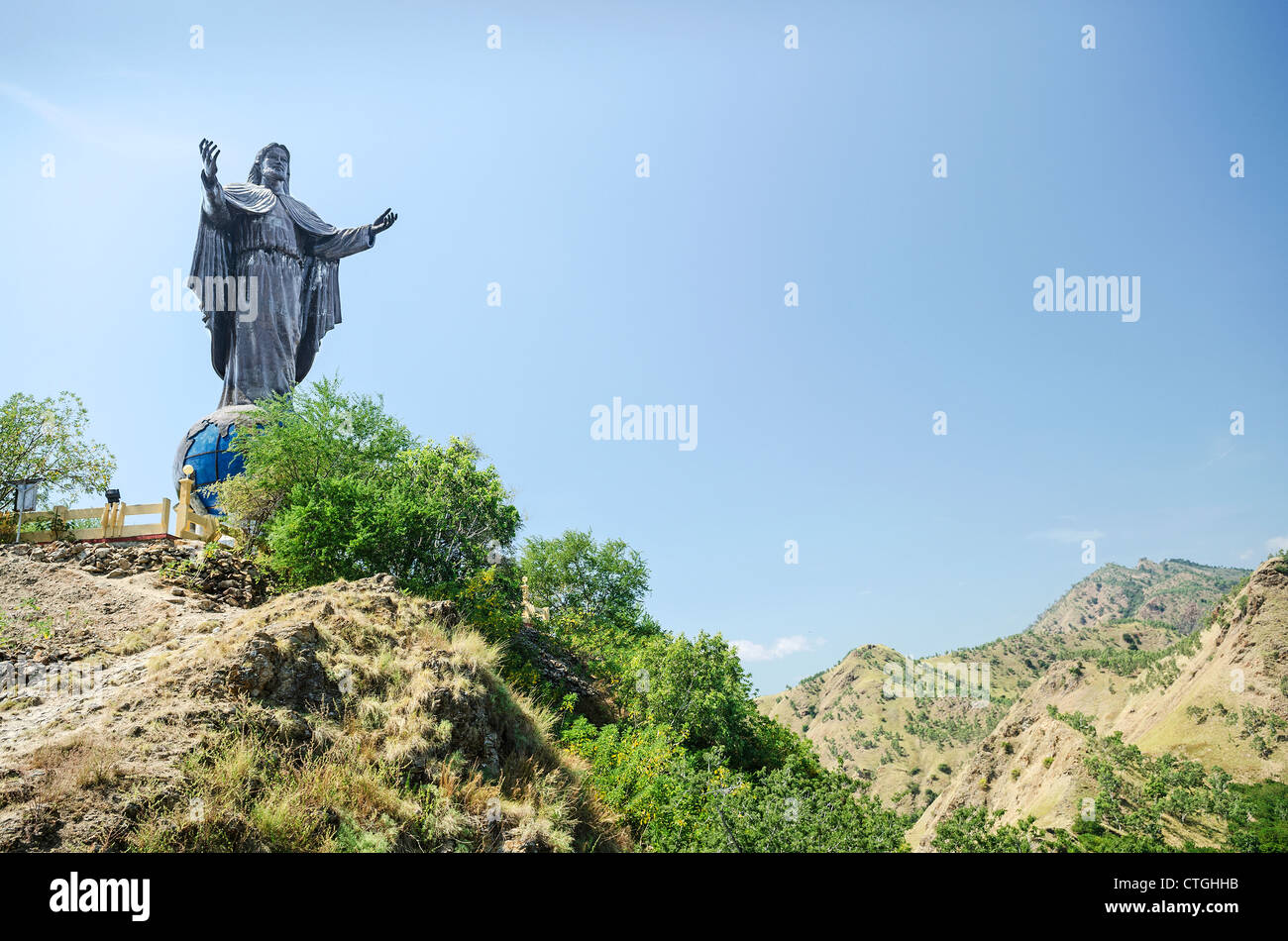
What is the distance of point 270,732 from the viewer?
8469mm

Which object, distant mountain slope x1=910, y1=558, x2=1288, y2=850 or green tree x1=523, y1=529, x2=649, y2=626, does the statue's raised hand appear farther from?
distant mountain slope x1=910, y1=558, x2=1288, y2=850

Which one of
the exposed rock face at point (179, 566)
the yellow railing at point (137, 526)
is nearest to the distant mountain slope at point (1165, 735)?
the exposed rock face at point (179, 566)

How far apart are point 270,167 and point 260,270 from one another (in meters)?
4.63

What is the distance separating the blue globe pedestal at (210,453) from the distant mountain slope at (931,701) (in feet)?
200

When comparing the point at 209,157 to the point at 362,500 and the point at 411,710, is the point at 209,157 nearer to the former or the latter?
the point at 362,500

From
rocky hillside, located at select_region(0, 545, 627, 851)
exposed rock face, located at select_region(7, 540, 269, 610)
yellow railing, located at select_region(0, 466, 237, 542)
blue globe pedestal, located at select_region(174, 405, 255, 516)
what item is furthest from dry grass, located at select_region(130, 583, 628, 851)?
blue globe pedestal, located at select_region(174, 405, 255, 516)

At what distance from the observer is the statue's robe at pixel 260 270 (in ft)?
80.5

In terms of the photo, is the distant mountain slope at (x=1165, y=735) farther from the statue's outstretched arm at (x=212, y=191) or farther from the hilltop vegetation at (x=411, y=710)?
the statue's outstretched arm at (x=212, y=191)

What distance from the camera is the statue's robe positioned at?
80.5 feet

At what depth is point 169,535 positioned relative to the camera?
18562 millimetres
